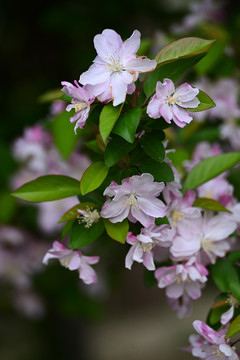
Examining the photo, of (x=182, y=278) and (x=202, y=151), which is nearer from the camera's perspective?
(x=182, y=278)

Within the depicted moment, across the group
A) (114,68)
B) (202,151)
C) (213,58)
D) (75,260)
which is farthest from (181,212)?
(213,58)

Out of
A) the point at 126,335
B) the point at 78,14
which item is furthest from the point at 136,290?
the point at 78,14

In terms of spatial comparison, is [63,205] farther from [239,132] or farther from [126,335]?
[126,335]

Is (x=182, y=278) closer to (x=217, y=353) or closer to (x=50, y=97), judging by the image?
(x=217, y=353)

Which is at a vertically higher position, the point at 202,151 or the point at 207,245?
the point at 202,151

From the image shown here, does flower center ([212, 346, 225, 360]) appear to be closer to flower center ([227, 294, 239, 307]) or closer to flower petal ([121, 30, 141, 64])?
flower center ([227, 294, 239, 307])
